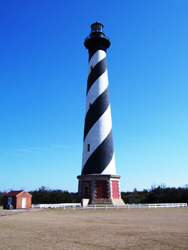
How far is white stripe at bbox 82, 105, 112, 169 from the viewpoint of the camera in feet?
83.4

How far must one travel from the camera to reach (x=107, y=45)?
29.2 meters

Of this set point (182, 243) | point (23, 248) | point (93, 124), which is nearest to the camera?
point (23, 248)

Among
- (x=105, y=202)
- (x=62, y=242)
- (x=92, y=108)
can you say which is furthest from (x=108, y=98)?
(x=62, y=242)

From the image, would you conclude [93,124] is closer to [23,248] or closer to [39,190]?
[23,248]

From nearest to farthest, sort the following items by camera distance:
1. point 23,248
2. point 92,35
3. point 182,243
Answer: point 23,248 → point 182,243 → point 92,35

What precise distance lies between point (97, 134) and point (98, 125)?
0.96 meters

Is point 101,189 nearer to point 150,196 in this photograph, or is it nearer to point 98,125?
point 98,125

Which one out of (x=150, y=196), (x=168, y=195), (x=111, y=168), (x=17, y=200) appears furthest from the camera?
(x=150, y=196)

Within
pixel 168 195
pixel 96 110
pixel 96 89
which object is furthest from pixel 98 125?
pixel 168 195

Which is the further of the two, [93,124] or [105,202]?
[93,124]

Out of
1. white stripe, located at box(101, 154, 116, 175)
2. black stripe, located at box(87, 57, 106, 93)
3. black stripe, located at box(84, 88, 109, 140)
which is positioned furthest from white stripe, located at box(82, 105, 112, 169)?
black stripe, located at box(87, 57, 106, 93)

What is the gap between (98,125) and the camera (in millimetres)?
25812

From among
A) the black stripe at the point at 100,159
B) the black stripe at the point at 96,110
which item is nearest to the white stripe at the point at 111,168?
the black stripe at the point at 100,159

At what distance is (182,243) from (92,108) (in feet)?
68.0
